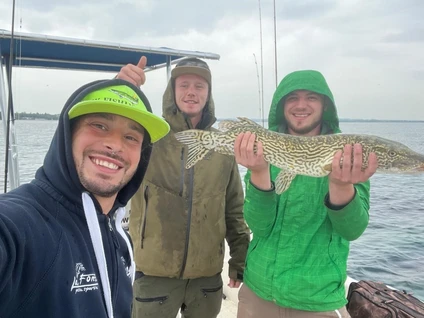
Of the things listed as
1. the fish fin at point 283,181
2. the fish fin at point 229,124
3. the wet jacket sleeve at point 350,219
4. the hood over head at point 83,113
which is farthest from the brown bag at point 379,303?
the hood over head at point 83,113

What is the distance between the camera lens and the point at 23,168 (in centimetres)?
1762

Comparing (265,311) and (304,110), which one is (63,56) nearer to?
(304,110)

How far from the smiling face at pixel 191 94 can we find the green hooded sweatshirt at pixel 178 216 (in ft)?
0.83

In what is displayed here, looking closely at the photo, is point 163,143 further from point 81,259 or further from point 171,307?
point 81,259

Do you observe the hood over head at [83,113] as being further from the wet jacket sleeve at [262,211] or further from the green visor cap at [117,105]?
the wet jacket sleeve at [262,211]

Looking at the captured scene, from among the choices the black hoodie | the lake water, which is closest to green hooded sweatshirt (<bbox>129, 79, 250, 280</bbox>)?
the black hoodie

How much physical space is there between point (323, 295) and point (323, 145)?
43.1 inches

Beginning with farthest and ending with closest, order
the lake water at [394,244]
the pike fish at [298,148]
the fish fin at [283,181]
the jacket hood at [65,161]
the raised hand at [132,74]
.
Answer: the lake water at [394,244]
the pike fish at [298,148]
the fish fin at [283,181]
the raised hand at [132,74]
the jacket hood at [65,161]

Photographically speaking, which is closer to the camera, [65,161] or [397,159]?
[65,161]

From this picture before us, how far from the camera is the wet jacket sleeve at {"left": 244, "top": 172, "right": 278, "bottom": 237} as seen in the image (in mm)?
2447

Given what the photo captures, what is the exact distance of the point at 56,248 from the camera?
1.23 metres

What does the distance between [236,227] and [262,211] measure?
767 mm

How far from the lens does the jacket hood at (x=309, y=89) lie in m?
2.78

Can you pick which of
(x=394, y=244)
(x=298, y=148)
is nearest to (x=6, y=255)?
(x=298, y=148)
